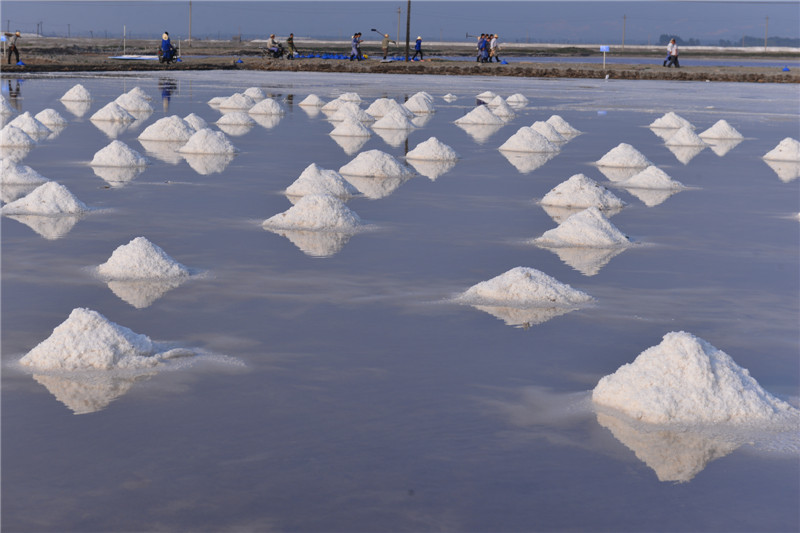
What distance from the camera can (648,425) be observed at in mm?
5613

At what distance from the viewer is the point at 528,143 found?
62.4ft

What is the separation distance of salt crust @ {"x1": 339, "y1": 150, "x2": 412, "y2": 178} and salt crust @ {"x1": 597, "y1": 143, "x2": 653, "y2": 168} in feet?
11.8

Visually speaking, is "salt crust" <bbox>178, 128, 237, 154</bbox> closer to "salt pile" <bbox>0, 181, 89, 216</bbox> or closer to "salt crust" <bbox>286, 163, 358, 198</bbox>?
"salt crust" <bbox>286, 163, 358, 198</bbox>

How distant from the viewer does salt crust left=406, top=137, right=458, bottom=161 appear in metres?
17.2

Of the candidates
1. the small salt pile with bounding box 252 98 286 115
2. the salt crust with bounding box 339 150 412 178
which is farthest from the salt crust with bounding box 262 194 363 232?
the small salt pile with bounding box 252 98 286 115

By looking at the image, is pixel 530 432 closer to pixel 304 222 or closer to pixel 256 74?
pixel 304 222

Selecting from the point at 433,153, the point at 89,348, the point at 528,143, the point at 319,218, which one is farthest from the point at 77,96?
the point at 89,348

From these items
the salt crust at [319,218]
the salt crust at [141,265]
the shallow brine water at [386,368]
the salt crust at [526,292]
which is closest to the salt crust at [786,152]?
the shallow brine water at [386,368]

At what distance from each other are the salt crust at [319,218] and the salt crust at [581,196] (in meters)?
3.03

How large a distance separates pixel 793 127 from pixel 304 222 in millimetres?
16639

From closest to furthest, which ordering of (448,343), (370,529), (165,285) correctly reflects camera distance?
(370,529), (448,343), (165,285)

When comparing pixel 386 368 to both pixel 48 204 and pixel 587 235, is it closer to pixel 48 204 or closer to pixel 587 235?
pixel 587 235

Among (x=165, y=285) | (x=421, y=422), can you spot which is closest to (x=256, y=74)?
(x=165, y=285)

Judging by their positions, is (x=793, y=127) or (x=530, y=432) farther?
(x=793, y=127)
